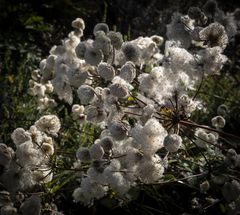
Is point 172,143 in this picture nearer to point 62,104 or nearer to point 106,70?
point 106,70

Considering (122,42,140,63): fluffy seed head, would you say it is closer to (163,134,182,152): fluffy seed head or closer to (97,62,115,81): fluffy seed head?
(97,62,115,81): fluffy seed head

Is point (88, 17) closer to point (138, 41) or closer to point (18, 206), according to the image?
point (138, 41)

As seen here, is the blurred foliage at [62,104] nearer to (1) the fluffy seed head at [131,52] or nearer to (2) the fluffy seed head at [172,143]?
(2) the fluffy seed head at [172,143]

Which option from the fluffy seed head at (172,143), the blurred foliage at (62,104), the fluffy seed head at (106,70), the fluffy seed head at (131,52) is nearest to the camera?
the fluffy seed head at (172,143)

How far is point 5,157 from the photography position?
1.59 m

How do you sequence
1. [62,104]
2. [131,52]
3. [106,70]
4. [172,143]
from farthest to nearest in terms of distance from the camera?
1. [62,104]
2. [131,52]
3. [106,70]
4. [172,143]

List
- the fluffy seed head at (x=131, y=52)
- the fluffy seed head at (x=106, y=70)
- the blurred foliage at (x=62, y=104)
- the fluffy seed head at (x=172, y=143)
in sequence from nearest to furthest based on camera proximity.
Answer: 1. the fluffy seed head at (x=172, y=143)
2. the fluffy seed head at (x=106, y=70)
3. the fluffy seed head at (x=131, y=52)
4. the blurred foliage at (x=62, y=104)

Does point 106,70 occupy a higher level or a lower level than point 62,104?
higher

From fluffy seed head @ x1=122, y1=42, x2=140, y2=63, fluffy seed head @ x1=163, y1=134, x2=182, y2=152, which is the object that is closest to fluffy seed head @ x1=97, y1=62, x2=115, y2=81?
fluffy seed head @ x1=122, y1=42, x2=140, y2=63

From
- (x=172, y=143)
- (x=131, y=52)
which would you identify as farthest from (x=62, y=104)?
(x=172, y=143)

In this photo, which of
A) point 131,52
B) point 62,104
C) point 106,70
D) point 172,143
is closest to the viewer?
point 172,143

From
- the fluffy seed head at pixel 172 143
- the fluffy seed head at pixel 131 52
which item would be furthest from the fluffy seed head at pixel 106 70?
the fluffy seed head at pixel 172 143

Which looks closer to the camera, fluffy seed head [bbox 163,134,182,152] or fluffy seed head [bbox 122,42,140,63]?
fluffy seed head [bbox 163,134,182,152]

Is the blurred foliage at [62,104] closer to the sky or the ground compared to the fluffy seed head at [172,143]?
closer to the ground
